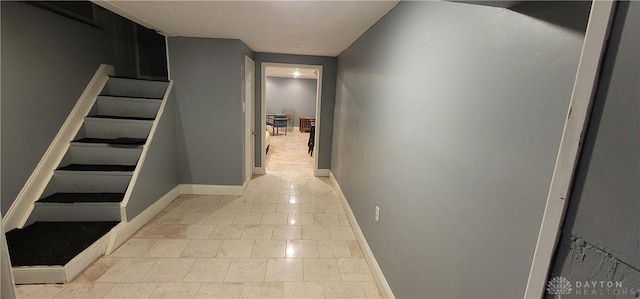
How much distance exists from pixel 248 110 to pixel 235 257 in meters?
2.39

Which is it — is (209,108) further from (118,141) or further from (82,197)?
(82,197)

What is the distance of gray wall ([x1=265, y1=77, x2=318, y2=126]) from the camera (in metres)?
10.9

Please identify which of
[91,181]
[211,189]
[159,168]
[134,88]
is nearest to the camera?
[91,181]

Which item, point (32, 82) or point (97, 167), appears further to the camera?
point (97, 167)

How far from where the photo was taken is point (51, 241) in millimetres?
2193

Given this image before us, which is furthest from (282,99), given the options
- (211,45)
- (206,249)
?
(206,249)

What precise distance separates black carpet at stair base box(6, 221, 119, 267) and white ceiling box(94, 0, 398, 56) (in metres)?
2.04

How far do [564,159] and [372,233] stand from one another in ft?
6.07

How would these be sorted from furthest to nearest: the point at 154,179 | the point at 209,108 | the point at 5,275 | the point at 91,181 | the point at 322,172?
1. the point at 322,172
2. the point at 209,108
3. the point at 154,179
4. the point at 91,181
5. the point at 5,275

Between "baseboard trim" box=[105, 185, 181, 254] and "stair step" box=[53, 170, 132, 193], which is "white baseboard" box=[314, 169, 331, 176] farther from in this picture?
"stair step" box=[53, 170, 132, 193]

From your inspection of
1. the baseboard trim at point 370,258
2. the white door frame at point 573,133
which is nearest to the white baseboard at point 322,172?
the baseboard trim at point 370,258

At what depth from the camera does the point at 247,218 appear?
3.16 meters
